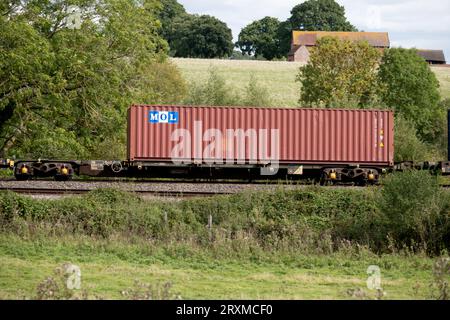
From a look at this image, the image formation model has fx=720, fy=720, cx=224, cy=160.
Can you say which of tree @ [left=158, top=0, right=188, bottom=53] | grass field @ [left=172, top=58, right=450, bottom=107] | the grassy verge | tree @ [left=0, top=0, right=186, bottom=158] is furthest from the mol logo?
tree @ [left=158, top=0, right=188, bottom=53]

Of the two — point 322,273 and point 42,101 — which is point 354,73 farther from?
point 322,273

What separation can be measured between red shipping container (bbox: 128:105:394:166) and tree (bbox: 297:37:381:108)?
2785 centimetres

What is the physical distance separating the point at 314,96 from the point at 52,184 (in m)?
33.7

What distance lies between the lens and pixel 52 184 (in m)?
22.8

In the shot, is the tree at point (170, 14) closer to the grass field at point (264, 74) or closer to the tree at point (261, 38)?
the tree at point (261, 38)

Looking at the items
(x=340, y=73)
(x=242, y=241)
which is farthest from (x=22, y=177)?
(x=340, y=73)

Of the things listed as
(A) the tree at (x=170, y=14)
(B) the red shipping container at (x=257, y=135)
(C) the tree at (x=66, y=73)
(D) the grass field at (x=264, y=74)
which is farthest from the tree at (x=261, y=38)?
(B) the red shipping container at (x=257, y=135)

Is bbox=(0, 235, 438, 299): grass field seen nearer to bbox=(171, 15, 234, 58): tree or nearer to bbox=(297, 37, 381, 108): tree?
bbox=(297, 37, 381, 108): tree

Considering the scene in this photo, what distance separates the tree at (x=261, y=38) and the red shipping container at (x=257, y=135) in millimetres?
95366

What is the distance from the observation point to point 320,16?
115m

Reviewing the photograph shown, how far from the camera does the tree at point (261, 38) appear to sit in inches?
4705

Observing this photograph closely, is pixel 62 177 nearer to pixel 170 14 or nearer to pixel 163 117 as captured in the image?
pixel 163 117

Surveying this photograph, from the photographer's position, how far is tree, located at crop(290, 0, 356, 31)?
377 feet

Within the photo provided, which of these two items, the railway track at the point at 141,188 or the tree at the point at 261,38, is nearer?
the railway track at the point at 141,188
